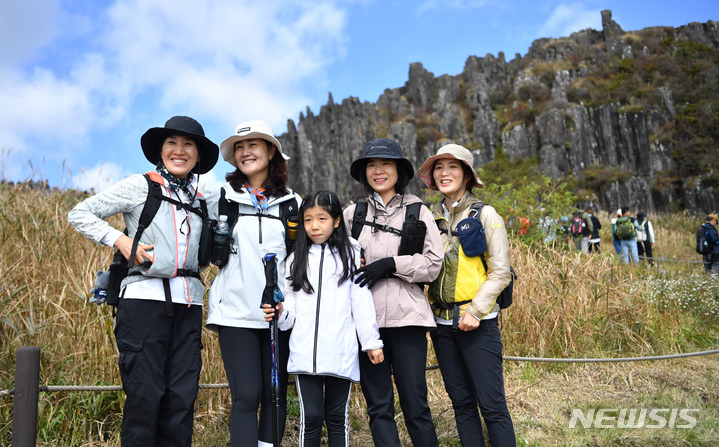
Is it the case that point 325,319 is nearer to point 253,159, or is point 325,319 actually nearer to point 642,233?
Answer: point 253,159

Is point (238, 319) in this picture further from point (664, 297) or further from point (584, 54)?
point (584, 54)

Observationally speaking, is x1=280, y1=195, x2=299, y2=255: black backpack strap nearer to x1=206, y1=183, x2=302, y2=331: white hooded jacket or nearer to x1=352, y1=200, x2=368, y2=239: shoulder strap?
x1=206, y1=183, x2=302, y2=331: white hooded jacket

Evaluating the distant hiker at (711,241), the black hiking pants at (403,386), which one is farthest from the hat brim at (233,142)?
the distant hiker at (711,241)

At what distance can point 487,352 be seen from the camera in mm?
2498

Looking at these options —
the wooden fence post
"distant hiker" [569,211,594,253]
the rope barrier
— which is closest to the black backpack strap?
the rope barrier

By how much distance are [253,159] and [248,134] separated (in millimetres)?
146

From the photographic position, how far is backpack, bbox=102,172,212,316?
2.20 metres

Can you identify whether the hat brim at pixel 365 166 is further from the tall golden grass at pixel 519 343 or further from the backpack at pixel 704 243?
the backpack at pixel 704 243

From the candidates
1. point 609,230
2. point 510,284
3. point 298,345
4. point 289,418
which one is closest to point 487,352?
point 510,284

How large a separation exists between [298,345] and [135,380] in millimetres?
776

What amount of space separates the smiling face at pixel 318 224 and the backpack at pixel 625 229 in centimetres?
1066

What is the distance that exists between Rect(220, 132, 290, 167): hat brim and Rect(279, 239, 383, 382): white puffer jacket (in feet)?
2.25

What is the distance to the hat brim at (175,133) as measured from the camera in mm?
2438

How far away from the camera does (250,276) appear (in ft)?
7.65
